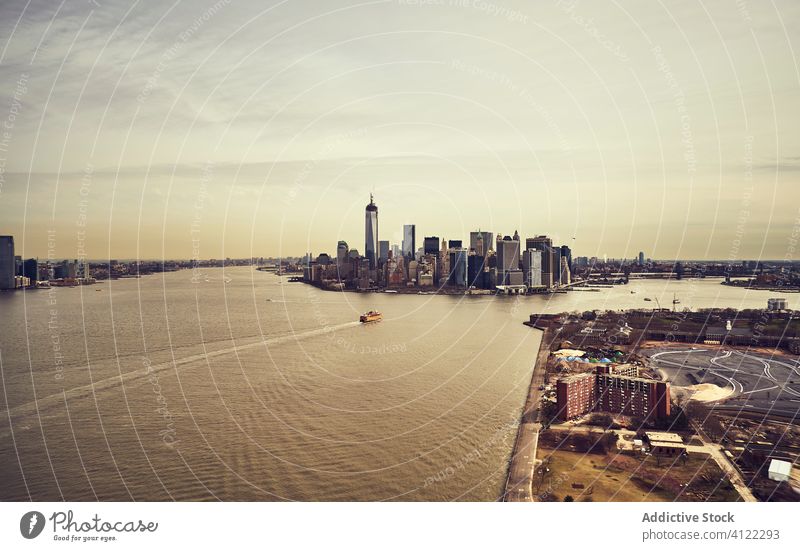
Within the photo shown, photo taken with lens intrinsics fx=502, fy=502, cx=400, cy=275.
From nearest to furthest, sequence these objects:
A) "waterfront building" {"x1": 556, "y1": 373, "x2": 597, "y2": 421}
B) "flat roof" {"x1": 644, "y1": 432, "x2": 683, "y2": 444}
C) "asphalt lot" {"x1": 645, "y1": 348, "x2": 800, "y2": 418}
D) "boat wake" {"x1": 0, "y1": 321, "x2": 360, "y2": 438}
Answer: "flat roof" {"x1": 644, "y1": 432, "x2": 683, "y2": 444} → "boat wake" {"x1": 0, "y1": 321, "x2": 360, "y2": 438} → "waterfront building" {"x1": 556, "y1": 373, "x2": 597, "y2": 421} → "asphalt lot" {"x1": 645, "y1": 348, "x2": 800, "y2": 418}

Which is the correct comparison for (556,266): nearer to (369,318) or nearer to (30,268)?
(369,318)

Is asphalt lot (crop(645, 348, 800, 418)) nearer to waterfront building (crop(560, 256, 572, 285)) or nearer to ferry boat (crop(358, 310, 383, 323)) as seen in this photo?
ferry boat (crop(358, 310, 383, 323))

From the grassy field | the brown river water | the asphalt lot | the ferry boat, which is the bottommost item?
the grassy field

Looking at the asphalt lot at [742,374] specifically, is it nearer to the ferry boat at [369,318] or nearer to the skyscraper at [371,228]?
the ferry boat at [369,318]

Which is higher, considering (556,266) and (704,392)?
(556,266)

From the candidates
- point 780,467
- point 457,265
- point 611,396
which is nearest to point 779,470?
point 780,467

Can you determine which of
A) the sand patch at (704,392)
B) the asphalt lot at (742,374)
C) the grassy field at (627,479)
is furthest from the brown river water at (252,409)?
the asphalt lot at (742,374)

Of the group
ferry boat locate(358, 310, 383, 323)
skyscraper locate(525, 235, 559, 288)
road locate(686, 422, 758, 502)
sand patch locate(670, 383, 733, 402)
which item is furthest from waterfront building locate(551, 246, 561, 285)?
road locate(686, 422, 758, 502)

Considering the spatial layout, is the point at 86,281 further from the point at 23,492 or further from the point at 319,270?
the point at 23,492
